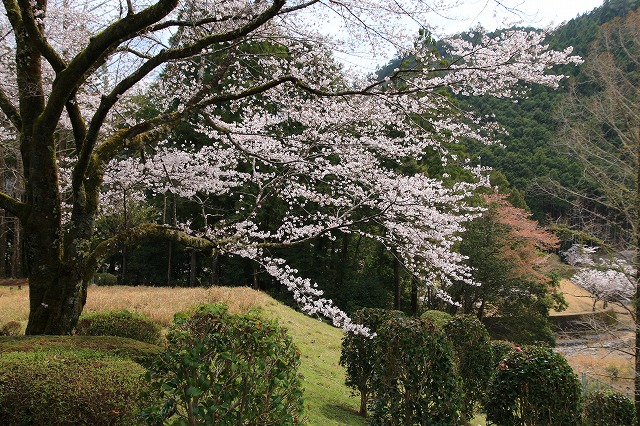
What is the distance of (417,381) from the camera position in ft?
15.7

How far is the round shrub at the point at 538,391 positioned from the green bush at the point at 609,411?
139cm

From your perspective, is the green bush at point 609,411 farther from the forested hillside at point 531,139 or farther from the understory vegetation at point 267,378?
the forested hillside at point 531,139

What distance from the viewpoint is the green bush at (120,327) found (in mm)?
6660

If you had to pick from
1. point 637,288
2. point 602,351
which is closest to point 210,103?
point 637,288

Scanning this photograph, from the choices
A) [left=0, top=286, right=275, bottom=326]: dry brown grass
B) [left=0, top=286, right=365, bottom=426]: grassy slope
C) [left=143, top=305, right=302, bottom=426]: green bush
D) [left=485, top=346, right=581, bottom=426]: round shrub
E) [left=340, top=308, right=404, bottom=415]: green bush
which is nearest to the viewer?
[left=143, top=305, right=302, bottom=426]: green bush

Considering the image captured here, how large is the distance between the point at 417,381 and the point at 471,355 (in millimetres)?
3470

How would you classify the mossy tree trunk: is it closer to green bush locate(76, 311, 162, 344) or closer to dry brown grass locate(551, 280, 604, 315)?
green bush locate(76, 311, 162, 344)

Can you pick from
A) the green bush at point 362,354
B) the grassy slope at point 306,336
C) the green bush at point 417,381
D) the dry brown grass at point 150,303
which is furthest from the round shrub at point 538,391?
the dry brown grass at point 150,303

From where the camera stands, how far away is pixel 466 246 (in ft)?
66.2

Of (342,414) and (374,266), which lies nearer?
(342,414)

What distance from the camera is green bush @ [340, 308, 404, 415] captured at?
22.8ft

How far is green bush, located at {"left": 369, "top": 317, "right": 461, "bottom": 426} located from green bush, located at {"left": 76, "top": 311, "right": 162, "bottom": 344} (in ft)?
12.7

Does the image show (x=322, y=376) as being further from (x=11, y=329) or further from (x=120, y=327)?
(x=11, y=329)

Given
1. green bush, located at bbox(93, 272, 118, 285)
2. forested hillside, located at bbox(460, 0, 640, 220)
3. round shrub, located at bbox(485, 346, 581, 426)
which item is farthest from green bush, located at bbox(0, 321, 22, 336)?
forested hillside, located at bbox(460, 0, 640, 220)
